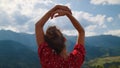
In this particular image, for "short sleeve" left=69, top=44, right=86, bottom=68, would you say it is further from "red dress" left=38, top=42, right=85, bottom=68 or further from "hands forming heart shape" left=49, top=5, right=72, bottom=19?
"hands forming heart shape" left=49, top=5, right=72, bottom=19

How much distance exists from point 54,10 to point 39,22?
34 cm

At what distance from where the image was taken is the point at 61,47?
5.55 m

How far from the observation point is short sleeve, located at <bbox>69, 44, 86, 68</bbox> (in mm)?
5680

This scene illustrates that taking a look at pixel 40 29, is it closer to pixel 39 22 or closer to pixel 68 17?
pixel 39 22

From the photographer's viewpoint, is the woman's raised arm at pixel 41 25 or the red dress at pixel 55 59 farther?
the woman's raised arm at pixel 41 25

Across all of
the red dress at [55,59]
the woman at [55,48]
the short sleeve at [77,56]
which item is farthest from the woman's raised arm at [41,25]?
the short sleeve at [77,56]

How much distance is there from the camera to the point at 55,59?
5.57 meters

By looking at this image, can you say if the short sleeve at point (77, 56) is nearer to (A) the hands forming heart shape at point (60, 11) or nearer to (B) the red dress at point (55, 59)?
(B) the red dress at point (55, 59)

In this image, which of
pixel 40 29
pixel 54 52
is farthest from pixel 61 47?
pixel 40 29

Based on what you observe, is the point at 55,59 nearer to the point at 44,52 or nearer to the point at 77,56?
the point at 44,52

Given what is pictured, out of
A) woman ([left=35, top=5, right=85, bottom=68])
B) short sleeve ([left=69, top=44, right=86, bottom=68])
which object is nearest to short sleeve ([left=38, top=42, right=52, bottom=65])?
woman ([left=35, top=5, right=85, bottom=68])

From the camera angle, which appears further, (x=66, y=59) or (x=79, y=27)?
(x=79, y=27)

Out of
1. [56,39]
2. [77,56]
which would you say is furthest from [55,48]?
[77,56]

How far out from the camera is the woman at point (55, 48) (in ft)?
18.2
